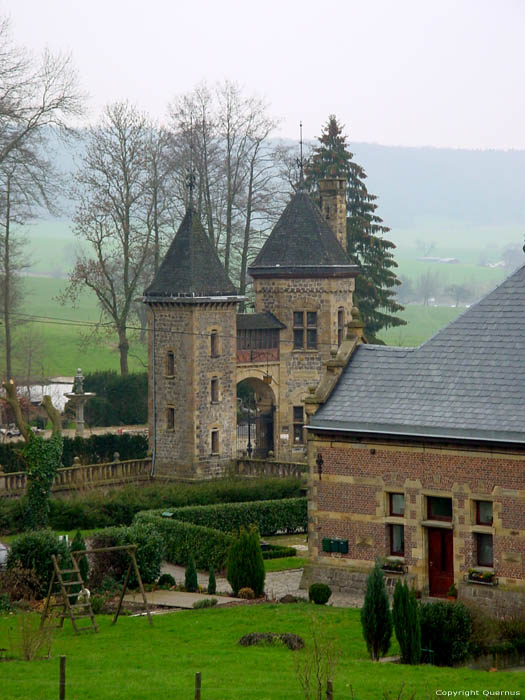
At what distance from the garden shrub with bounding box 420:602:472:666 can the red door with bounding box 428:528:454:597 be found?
294 inches

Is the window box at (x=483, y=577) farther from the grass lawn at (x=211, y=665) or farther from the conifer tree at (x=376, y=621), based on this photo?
the conifer tree at (x=376, y=621)

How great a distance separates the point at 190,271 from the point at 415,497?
944 inches

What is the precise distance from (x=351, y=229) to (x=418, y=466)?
39771mm

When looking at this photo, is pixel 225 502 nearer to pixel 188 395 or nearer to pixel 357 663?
pixel 188 395

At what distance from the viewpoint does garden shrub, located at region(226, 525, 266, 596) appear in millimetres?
33375

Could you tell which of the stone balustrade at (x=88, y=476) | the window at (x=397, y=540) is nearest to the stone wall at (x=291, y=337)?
the stone balustrade at (x=88, y=476)

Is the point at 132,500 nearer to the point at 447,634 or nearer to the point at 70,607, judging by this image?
the point at 70,607

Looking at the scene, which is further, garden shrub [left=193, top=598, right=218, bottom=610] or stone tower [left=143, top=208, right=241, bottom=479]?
stone tower [left=143, top=208, right=241, bottom=479]

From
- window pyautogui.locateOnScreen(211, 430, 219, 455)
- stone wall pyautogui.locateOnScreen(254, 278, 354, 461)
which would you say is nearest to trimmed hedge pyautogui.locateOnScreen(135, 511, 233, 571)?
window pyautogui.locateOnScreen(211, 430, 219, 455)

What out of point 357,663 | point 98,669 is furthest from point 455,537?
point 98,669

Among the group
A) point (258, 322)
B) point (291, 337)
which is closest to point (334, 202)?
point (291, 337)

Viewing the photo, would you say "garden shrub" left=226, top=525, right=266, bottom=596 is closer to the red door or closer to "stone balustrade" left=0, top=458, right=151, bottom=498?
the red door

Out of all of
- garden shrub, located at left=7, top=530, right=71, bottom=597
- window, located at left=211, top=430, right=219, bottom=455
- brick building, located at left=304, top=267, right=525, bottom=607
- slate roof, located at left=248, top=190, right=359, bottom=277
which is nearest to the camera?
brick building, located at left=304, top=267, right=525, bottom=607

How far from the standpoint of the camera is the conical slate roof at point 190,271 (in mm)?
54031
